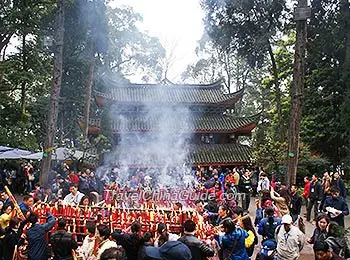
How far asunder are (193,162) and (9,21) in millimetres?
13158

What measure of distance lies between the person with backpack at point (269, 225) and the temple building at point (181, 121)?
19.7m

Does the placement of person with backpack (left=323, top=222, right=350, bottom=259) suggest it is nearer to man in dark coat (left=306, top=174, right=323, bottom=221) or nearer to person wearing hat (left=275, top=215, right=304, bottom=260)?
person wearing hat (left=275, top=215, right=304, bottom=260)

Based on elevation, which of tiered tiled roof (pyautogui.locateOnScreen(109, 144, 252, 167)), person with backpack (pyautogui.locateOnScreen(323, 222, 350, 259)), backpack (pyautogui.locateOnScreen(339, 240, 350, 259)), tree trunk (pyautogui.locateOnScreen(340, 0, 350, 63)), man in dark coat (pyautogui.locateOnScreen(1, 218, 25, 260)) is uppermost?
tree trunk (pyautogui.locateOnScreen(340, 0, 350, 63))

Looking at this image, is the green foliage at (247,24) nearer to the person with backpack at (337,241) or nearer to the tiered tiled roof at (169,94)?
the tiered tiled roof at (169,94)

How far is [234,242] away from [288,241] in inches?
31.4

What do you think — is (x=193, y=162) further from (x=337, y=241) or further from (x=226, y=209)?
(x=337, y=241)

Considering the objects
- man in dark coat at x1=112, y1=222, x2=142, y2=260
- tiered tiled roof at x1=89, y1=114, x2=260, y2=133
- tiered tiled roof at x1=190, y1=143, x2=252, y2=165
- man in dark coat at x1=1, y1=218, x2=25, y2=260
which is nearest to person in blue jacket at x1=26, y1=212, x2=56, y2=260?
man in dark coat at x1=1, y1=218, x2=25, y2=260

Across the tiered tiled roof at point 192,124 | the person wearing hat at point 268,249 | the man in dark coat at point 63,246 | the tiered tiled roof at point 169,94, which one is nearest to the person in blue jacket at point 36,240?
the man in dark coat at point 63,246

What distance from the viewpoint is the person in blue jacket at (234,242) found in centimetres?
Answer: 546

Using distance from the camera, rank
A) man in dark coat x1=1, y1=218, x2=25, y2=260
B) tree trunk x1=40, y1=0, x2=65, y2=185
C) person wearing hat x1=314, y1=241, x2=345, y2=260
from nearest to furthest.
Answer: person wearing hat x1=314, y1=241, x2=345, y2=260 < man in dark coat x1=1, y1=218, x2=25, y2=260 < tree trunk x1=40, y1=0, x2=65, y2=185

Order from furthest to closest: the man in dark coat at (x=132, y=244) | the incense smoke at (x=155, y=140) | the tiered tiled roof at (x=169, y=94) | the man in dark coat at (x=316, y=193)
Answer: the tiered tiled roof at (x=169, y=94) → the incense smoke at (x=155, y=140) → the man in dark coat at (x=316, y=193) → the man in dark coat at (x=132, y=244)

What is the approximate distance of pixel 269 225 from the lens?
623cm

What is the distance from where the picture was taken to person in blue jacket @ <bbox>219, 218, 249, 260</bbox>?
5465 millimetres

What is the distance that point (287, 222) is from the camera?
18.6ft
